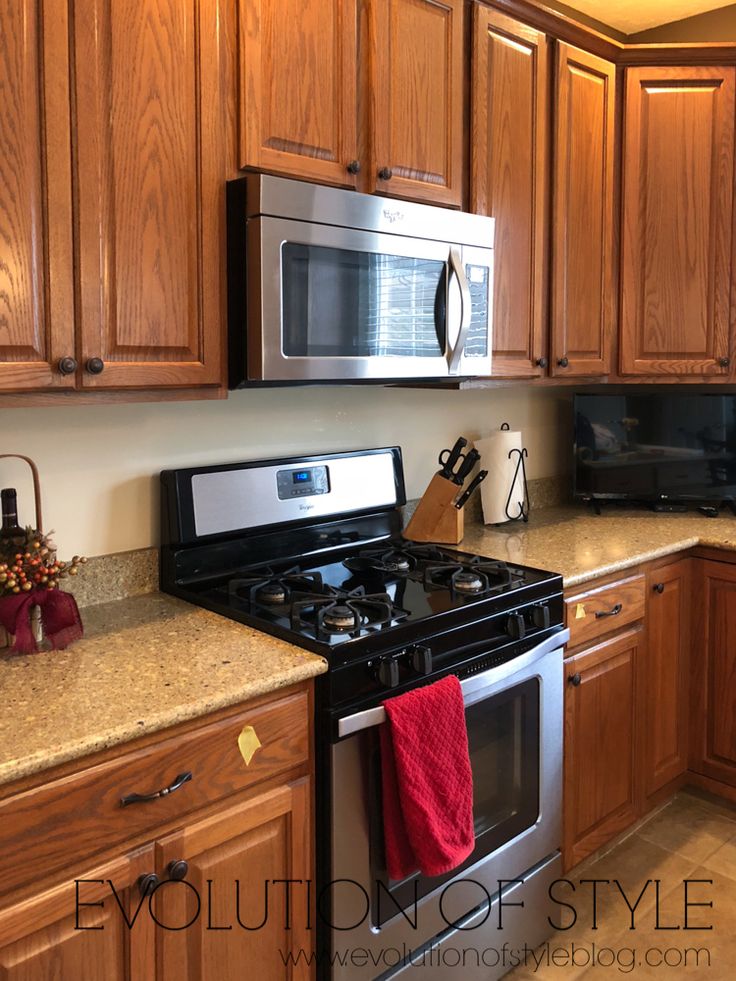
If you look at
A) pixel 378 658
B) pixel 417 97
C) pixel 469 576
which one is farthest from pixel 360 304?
pixel 378 658

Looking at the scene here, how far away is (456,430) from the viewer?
2826 mm

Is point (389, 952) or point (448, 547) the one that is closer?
point (389, 952)

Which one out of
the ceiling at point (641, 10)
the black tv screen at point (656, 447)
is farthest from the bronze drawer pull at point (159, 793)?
the ceiling at point (641, 10)

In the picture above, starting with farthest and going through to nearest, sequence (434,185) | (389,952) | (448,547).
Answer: (448,547)
(434,185)
(389,952)

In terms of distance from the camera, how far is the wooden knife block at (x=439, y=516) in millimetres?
2488

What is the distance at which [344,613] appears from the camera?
5.69 feet

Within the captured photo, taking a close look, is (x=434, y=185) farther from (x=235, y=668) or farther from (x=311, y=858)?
(x=311, y=858)

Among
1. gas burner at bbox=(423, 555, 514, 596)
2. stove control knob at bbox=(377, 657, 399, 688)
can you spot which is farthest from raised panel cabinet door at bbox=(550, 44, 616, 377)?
stove control knob at bbox=(377, 657, 399, 688)

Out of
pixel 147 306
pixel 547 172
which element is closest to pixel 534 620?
pixel 147 306

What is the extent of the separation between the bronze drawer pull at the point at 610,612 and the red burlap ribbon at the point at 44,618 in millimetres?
1316

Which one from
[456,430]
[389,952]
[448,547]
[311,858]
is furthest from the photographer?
[456,430]

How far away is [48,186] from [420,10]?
3.61 feet

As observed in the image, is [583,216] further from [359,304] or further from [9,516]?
[9,516]

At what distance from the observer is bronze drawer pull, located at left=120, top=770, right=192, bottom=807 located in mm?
1333
